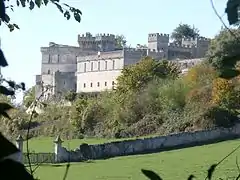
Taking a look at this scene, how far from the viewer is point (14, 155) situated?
985 millimetres


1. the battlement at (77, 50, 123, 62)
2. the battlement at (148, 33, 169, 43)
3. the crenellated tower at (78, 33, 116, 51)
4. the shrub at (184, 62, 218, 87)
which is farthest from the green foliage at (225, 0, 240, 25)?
the crenellated tower at (78, 33, 116, 51)

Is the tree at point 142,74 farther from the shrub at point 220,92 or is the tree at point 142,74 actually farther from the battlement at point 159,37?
the battlement at point 159,37

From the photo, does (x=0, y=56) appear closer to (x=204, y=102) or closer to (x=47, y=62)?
(x=204, y=102)

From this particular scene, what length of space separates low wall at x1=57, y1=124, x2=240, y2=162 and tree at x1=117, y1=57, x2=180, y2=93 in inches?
442

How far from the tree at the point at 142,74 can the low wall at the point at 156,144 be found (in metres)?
11.2

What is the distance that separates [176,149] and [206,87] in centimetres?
940

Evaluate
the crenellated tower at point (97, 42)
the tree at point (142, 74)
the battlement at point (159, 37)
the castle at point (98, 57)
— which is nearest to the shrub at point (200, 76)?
the tree at point (142, 74)

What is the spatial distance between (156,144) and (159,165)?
26.0 feet

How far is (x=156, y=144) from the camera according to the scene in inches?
1214

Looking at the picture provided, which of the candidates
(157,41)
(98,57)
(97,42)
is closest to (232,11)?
(98,57)

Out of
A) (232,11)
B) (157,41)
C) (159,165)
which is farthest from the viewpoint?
(157,41)

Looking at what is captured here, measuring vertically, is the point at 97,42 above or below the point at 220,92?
above

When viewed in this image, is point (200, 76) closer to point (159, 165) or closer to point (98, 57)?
point (159, 165)

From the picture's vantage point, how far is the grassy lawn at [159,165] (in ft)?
63.9
